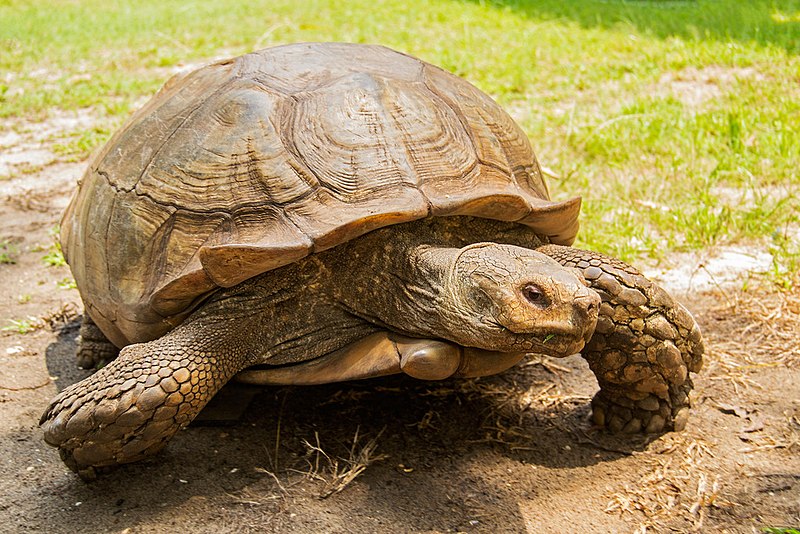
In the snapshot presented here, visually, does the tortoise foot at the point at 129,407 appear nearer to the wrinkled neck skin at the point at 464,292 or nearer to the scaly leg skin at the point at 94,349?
the wrinkled neck skin at the point at 464,292

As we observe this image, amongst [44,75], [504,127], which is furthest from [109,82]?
[504,127]

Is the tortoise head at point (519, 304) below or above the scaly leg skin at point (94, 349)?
above

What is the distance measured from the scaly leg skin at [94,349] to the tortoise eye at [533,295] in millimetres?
1960

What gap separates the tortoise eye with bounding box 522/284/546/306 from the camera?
96.0 inches

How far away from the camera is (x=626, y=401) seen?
121 inches

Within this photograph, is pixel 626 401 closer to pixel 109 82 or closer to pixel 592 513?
pixel 592 513

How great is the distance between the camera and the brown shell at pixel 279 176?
2729 mm

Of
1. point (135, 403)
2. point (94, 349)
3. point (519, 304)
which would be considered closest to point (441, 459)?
point (519, 304)

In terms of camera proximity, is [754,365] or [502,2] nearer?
[754,365]

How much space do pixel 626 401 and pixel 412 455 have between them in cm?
83

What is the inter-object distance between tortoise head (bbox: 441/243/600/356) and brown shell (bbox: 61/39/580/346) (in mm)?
285

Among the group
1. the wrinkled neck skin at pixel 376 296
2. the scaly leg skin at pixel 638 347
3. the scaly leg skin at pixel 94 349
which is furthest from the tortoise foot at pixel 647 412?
the scaly leg skin at pixel 94 349

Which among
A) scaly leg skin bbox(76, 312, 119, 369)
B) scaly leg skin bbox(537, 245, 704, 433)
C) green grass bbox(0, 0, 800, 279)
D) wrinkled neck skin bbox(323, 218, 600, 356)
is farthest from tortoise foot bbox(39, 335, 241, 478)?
green grass bbox(0, 0, 800, 279)

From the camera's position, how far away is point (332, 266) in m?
2.86
